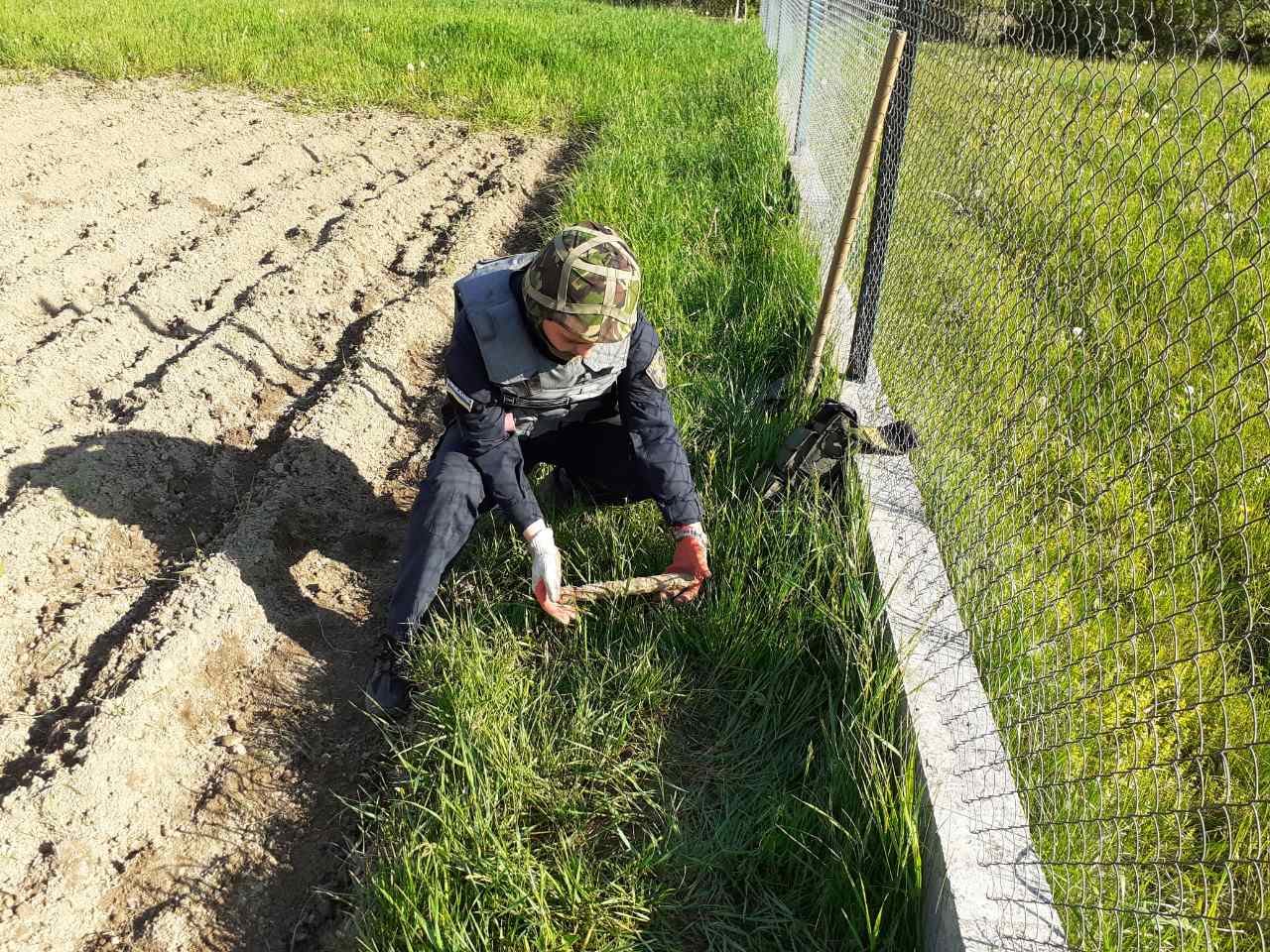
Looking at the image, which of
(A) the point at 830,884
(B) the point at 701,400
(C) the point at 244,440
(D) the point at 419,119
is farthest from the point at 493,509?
(D) the point at 419,119

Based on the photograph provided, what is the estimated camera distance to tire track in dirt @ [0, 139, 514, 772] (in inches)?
99.3

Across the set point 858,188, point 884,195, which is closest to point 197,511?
point 858,188

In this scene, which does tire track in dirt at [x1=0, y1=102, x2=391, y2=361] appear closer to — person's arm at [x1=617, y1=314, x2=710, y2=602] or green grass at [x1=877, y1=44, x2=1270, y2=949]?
person's arm at [x1=617, y1=314, x2=710, y2=602]

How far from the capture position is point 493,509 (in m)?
2.96

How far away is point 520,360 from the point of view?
246 cm

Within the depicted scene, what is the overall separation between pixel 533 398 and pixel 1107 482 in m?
1.48

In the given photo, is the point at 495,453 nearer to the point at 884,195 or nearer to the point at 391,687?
the point at 391,687

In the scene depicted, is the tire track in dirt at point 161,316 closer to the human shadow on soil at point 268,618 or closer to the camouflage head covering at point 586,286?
the human shadow on soil at point 268,618

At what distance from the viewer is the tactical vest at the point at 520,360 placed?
2461 millimetres

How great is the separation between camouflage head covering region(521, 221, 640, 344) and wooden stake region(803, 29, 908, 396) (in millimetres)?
1017

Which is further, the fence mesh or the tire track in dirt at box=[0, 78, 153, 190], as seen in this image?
the tire track in dirt at box=[0, 78, 153, 190]

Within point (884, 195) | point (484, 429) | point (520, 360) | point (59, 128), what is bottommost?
point (59, 128)

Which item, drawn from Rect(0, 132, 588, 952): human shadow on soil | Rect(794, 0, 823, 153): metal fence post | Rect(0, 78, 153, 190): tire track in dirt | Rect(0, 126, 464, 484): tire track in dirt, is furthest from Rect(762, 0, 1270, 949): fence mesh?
Rect(0, 78, 153, 190): tire track in dirt

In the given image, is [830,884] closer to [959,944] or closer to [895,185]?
[959,944]
